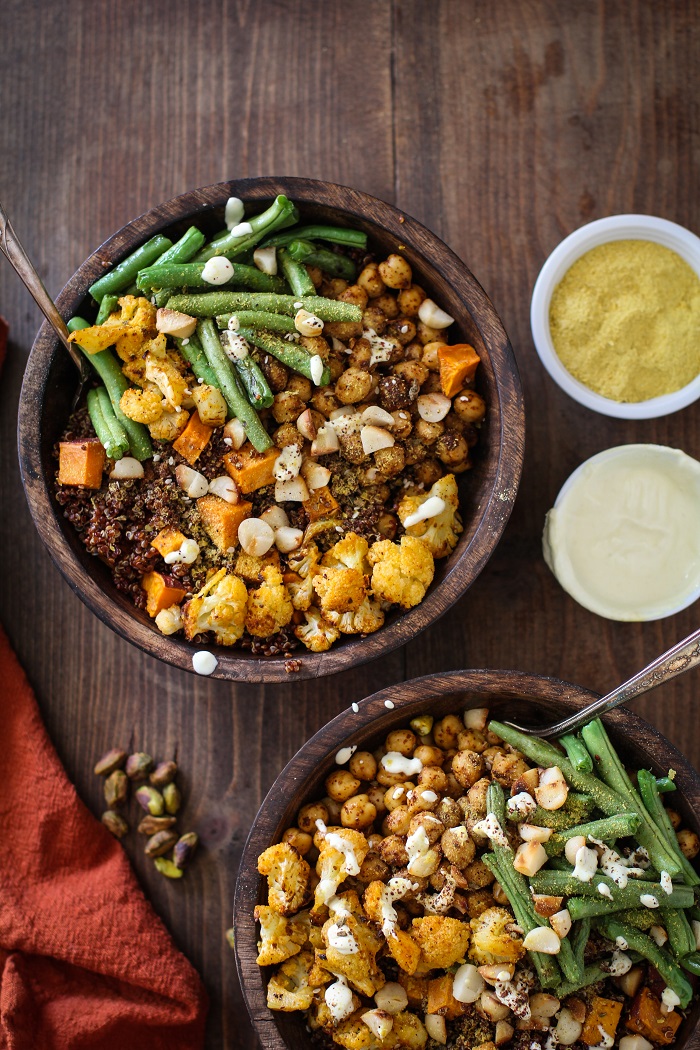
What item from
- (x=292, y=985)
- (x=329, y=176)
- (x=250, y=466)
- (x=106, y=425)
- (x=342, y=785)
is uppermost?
(x=329, y=176)

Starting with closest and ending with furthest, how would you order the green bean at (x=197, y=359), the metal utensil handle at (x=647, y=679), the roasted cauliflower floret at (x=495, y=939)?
the metal utensil handle at (x=647, y=679)
the roasted cauliflower floret at (x=495, y=939)
the green bean at (x=197, y=359)

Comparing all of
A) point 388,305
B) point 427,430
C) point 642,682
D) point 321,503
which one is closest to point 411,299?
point 388,305

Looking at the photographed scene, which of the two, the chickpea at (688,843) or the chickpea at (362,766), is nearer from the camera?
the chickpea at (688,843)

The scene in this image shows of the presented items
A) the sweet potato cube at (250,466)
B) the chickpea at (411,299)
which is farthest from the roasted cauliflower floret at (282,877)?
the chickpea at (411,299)

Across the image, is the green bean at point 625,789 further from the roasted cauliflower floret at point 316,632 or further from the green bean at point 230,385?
the green bean at point 230,385

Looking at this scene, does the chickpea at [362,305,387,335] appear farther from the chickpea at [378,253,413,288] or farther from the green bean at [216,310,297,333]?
the green bean at [216,310,297,333]

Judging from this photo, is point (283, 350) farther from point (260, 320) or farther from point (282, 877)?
point (282, 877)
